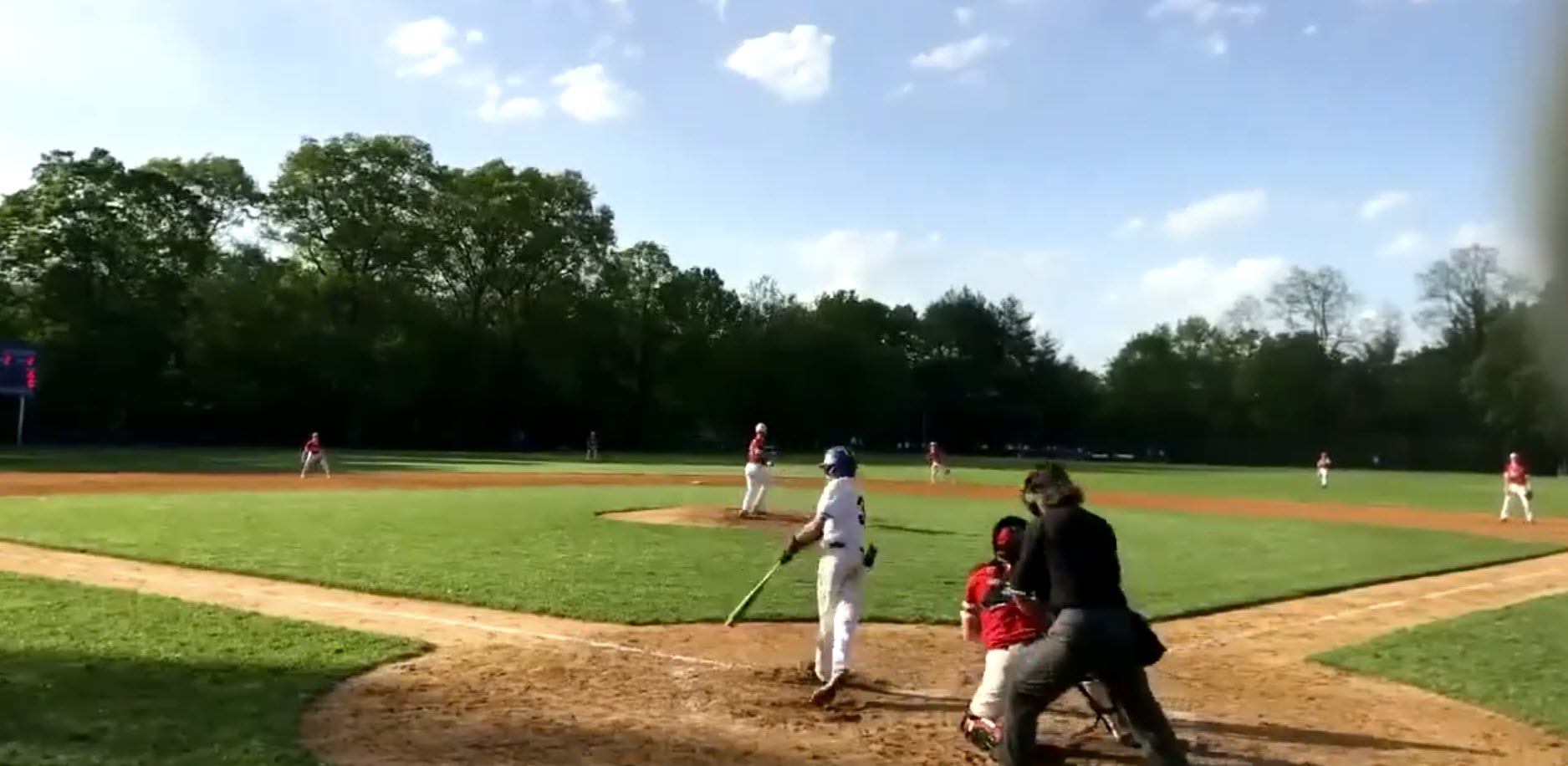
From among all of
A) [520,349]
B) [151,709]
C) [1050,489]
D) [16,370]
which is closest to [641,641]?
[151,709]

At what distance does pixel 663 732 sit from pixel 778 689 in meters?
1.68

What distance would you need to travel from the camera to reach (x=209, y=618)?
12.1m

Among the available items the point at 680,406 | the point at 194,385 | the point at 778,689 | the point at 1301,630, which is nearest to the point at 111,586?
the point at 778,689

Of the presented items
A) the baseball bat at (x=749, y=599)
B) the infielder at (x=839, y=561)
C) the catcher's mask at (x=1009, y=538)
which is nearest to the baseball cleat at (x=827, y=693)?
the infielder at (x=839, y=561)

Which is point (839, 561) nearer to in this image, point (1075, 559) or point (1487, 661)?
point (1075, 559)

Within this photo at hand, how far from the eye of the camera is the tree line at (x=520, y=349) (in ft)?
228

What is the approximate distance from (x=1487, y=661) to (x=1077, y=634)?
768 centimetres

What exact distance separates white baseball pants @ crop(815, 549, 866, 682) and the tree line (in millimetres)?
46807

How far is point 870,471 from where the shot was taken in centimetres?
5853

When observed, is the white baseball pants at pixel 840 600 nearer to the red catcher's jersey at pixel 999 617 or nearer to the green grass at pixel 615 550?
the red catcher's jersey at pixel 999 617

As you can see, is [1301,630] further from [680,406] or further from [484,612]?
[680,406]

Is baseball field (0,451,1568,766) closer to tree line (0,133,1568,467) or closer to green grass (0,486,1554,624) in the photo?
green grass (0,486,1554,624)

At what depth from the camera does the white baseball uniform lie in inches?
377

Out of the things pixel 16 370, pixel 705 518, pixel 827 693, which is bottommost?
pixel 827 693
